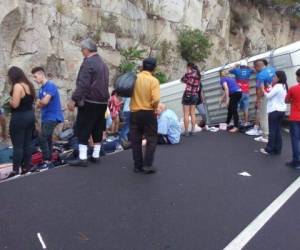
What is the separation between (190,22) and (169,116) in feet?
31.9

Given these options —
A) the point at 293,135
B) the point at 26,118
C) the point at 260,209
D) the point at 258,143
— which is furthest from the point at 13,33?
the point at 260,209

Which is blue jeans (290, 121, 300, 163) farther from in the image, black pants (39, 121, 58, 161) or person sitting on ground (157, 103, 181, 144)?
black pants (39, 121, 58, 161)

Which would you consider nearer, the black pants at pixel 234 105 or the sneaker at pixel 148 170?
the sneaker at pixel 148 170

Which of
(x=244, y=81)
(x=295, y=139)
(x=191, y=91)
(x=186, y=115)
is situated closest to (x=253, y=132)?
(x=244, y=81)

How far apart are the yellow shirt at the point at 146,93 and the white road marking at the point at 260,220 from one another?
7.17ft

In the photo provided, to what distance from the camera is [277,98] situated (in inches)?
395

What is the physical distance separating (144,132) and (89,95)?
0.95 meters

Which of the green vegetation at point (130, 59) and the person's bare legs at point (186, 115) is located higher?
the green vegetation at point (130, 59)

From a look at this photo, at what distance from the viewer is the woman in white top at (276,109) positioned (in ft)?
32.9

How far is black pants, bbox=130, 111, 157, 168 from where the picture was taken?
8.01m

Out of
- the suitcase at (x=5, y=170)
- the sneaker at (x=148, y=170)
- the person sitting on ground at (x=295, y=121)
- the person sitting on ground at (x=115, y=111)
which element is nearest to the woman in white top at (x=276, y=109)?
the person sitting on ground at (x=295, y=121)

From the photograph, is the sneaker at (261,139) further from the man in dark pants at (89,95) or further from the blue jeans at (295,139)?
the man in dark pants at (89,95)

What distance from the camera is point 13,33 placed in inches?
506

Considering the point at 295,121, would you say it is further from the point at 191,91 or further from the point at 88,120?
the point at 191,91
